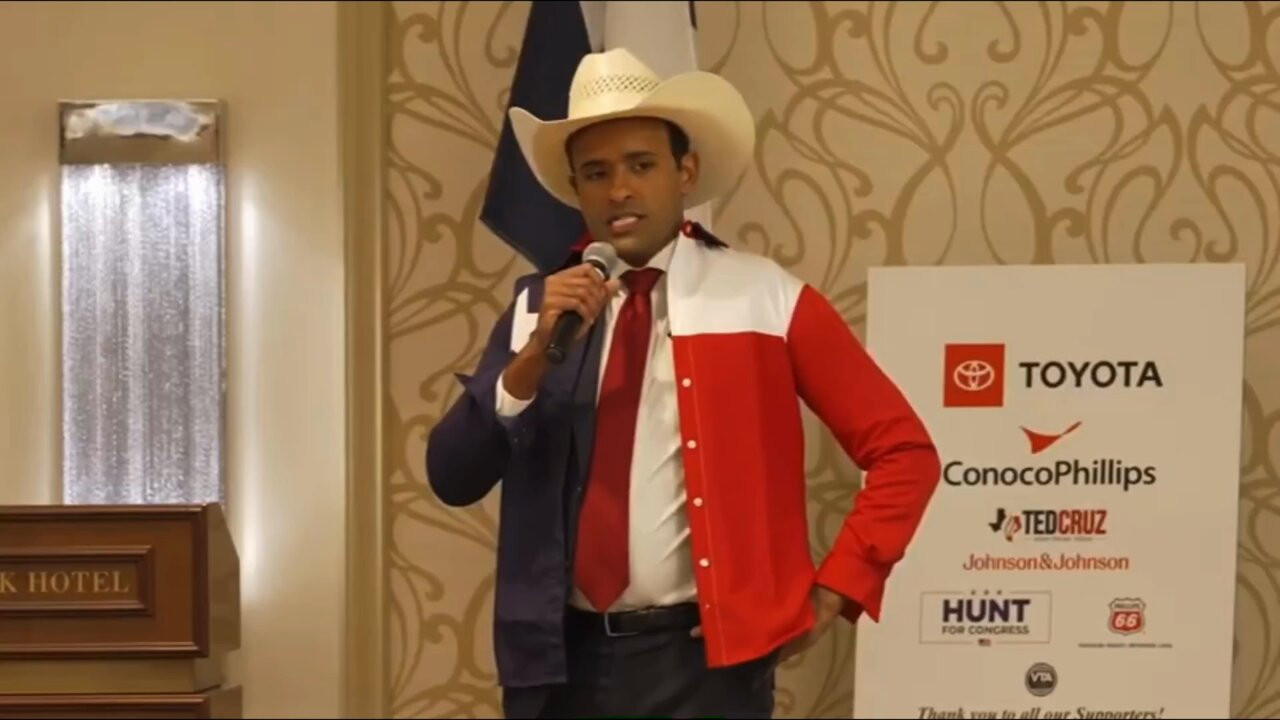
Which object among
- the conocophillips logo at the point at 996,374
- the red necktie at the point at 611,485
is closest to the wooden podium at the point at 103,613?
the red necktie at the point at 611,485

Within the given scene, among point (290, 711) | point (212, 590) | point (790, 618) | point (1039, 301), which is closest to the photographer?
point (212, 590)

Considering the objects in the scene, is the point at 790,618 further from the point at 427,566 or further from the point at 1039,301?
the point at 427,566

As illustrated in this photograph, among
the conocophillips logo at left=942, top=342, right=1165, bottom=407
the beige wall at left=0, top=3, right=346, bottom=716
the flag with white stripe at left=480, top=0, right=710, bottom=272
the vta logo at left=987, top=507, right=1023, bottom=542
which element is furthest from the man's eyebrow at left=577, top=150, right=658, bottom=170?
the vta logo at left=987, top=507, right=1023, bottom=542

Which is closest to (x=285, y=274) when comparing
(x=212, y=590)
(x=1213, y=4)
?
(x=212, y=590)

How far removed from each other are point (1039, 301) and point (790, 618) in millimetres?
584

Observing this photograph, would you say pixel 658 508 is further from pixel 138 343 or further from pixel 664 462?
pixel 138 343

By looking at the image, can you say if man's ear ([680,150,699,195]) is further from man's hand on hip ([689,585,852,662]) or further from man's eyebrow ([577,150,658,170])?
man's hand on hip ([689,585,852,662])

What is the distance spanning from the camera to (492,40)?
177cm

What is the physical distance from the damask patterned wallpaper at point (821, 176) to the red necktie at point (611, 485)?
2.00 feet

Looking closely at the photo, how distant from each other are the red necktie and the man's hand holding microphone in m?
0.08

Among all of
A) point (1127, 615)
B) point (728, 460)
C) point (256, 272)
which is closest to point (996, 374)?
point (1127, 615)

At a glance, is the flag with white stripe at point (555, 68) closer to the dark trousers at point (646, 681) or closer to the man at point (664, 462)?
the man at point (664, 462)

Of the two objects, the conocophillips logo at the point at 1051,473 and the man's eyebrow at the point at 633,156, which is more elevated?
the man's eyebrow at the point at 633,156

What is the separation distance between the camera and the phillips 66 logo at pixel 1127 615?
1.44 metres
